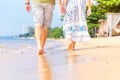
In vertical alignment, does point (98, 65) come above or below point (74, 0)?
below

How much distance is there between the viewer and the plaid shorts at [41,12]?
6.80m

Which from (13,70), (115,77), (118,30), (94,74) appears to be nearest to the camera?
(115,77)

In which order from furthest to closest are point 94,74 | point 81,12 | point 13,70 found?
point 81,12, point 13,70, point 94,74

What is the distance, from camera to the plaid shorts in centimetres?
680

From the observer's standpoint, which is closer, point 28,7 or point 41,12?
point 28,7

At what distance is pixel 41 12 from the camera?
6.82 meters

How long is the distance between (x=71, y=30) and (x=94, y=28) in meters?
18.1

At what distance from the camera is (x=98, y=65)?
449 centimetres

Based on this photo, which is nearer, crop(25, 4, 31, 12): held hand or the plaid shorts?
crop(25, 4, 31, 12): held hand

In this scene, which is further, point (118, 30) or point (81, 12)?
point (118, 30)

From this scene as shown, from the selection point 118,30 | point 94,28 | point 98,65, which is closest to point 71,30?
point 98,65

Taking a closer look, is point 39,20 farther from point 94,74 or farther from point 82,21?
point 94,74

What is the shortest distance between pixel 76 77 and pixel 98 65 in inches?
38.8

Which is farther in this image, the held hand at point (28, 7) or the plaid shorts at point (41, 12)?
the plaid shorts at point (41, 12)
